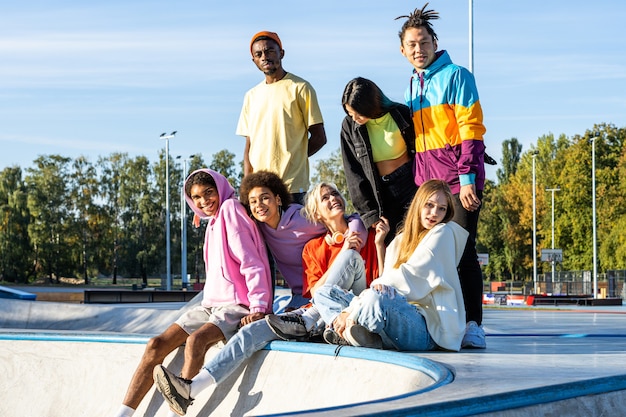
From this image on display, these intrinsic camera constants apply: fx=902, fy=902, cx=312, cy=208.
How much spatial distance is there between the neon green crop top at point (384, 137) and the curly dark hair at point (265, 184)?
2.34ft

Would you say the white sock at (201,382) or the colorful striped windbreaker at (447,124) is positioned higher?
the colorful striped windbreaker at (447,124)

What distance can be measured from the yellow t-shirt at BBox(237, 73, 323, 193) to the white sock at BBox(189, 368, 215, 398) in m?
2.12

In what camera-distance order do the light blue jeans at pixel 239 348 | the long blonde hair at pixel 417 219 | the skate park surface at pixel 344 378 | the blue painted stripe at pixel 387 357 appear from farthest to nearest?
the long blonde hair at pixel 417 219
the light blue jeans at pixel 239 348
the blue painted stripe at pixel 387 357
the skate park surface at pixel 344 378

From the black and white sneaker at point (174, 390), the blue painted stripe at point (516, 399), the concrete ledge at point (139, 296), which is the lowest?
the concrete ledge at point (139, 296)

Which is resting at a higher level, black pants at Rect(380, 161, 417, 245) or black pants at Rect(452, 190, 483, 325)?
black pants at Rect(380, 161, 417, 245)

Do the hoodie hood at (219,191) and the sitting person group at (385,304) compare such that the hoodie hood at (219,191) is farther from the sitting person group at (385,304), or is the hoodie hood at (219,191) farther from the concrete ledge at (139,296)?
the concrete ledge at (139,296)

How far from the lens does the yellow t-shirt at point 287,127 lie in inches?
268

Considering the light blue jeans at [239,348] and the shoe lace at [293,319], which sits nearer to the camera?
the light blue jeans at [239,348]

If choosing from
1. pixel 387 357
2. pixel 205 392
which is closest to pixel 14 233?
pixel 205 392

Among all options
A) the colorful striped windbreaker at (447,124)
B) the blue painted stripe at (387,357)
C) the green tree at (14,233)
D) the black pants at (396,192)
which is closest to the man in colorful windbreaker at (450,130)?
the colorful striped windbreaker at (447,124)

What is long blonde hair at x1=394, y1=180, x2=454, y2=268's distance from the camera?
518 centimetres

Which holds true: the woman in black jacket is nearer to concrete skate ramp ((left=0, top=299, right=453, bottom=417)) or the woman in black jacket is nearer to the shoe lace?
the shoe lace

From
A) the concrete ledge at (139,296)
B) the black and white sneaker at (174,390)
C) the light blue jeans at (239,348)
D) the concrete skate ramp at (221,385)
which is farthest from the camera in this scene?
the concrete ledge at (139,296)

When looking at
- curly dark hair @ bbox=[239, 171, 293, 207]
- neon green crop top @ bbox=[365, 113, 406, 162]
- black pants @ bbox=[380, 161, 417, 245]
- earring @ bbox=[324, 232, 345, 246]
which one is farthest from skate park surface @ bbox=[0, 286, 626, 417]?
neon green crop top @ bbox=[365, 113, 406, 162]
